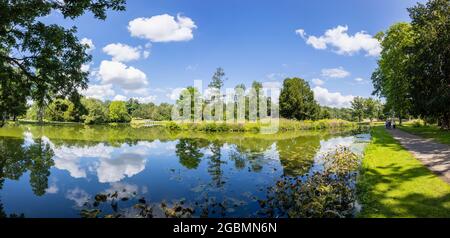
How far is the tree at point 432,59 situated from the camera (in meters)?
24.8

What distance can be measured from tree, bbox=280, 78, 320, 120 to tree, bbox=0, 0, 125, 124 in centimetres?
6021

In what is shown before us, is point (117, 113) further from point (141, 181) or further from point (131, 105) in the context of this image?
point (141, 181)

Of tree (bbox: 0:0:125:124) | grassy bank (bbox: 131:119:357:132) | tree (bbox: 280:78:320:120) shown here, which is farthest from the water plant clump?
tree (bbox: 280:78:320:120)

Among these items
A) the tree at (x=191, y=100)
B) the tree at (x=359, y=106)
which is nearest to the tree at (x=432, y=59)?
the tree at (x=191, y=100)

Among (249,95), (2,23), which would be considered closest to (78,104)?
(2,23)

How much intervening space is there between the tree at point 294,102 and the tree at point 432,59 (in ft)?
135

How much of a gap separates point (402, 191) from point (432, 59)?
2251cm

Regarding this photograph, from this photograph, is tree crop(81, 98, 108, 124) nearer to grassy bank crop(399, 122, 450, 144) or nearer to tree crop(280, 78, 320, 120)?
tree crop(280, 78, 320, 120)

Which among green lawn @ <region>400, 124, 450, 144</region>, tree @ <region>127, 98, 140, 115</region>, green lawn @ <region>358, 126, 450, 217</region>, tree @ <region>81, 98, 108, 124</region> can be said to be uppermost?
tree @ <region>127, 98, 140, 115</region>

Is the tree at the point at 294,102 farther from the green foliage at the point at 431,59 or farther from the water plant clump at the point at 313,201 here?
the water plant clump at the point at 313,201

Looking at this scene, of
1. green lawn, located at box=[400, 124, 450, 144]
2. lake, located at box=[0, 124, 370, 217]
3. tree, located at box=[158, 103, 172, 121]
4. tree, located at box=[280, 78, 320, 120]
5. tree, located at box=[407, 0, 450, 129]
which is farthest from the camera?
tree, located at box=[158, 103, 172, 121]

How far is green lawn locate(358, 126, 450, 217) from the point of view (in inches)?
311
